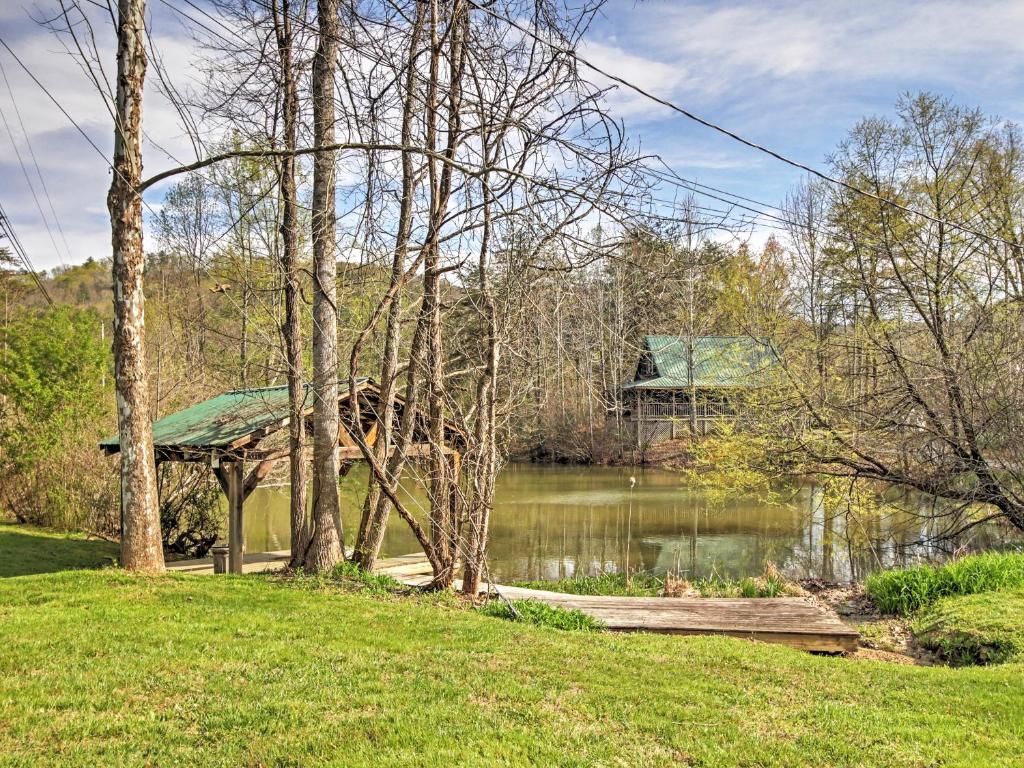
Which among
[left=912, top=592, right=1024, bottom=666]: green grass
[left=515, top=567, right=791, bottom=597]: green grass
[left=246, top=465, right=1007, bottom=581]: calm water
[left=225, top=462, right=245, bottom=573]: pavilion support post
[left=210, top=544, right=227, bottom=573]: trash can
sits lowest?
[left=246, top=465, right=1007, bottom=581]: calm water

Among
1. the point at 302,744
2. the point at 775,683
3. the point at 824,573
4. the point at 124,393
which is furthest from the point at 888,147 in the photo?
the point at 302,744

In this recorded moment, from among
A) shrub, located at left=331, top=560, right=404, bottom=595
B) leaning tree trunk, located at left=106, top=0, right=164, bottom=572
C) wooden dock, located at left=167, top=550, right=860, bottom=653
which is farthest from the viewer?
shrub, located at left=331, top=560, right=404, bottom=595

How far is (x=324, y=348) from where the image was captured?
1026 cm

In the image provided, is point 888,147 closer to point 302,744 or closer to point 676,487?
→ point 676,487

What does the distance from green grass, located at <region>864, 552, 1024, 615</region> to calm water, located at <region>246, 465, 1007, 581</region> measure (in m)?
3.23

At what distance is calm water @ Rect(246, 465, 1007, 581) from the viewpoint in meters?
15.9

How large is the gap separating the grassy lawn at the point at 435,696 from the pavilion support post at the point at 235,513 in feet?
11.5

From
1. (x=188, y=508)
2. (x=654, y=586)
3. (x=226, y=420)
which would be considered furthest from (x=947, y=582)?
(x=188, y=508)

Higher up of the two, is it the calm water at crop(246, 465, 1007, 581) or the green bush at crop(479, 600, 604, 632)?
the green bush at crop(479, 600, 604, 632)

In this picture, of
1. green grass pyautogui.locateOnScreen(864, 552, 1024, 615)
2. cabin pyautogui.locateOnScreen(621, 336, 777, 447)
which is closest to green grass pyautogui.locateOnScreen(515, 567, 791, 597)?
green grass pyautogui.locateOnScreen(864, 552, 1024, 615)

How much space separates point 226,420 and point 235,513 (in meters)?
1.61

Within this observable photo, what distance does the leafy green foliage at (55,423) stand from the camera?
1670 cm

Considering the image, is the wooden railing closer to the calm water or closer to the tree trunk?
the calm water

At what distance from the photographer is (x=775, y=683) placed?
5953 mm
